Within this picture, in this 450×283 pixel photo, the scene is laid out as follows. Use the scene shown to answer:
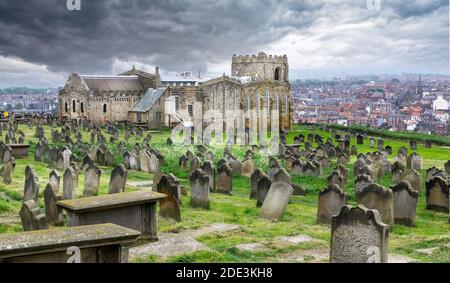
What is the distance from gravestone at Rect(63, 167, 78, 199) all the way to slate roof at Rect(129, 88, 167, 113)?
130 feet

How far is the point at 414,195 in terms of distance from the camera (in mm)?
13945

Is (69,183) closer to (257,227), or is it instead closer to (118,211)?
(118,211)

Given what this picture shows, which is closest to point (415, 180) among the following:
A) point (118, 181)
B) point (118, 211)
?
point (118, 181)

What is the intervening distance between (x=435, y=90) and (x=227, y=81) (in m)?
67.1

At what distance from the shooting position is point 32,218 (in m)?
10.4

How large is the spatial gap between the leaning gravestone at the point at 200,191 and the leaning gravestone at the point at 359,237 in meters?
6.28

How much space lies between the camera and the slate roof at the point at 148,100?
181 ft

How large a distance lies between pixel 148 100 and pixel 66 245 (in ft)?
164

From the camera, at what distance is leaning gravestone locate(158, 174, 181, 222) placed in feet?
43.2

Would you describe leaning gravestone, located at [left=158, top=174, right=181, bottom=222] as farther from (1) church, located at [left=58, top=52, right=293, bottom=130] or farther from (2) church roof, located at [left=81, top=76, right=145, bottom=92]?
(2) church roof, located at [left=81, top=76, right=145, bottom=92]

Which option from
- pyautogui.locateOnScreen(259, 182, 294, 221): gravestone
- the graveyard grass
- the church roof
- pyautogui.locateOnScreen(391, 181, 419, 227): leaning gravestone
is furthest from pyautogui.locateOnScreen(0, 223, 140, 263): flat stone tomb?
the church roof

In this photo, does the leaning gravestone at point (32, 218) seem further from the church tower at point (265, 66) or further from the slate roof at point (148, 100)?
the church tower at point (265, 66)
